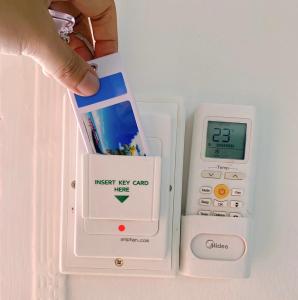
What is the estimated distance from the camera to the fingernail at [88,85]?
1.62ft

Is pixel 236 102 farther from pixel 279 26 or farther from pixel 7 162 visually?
pixel 7 162

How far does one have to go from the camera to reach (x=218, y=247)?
1.85ft

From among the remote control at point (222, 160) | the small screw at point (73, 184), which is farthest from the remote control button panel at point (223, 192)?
the small screw at point (73, 184)

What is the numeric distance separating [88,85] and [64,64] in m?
0.04

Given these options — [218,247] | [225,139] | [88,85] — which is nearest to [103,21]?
[88,85]

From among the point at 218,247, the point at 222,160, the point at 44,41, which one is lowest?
the point at 218,247

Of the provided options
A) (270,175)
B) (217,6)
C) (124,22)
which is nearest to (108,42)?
(124,22)

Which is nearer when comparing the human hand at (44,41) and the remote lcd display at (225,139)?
the human hand at (44,41)

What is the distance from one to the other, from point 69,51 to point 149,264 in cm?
27

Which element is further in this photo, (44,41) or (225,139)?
(225,139)

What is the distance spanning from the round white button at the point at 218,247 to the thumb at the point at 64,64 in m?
0.22

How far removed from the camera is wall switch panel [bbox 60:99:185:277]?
52 centimetres

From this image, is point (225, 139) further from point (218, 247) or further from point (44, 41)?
point (44, 41)

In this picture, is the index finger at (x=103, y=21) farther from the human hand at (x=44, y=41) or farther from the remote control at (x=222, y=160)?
the remote control at (x=222, y=160)
